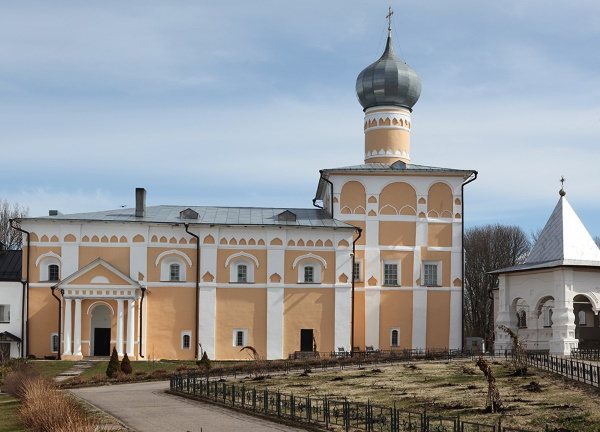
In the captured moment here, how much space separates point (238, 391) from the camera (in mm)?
23172

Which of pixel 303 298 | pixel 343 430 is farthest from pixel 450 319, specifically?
pixel 343 430

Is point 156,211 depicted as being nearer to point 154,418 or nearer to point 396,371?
point 396,371

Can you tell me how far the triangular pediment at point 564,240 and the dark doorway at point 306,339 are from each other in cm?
979

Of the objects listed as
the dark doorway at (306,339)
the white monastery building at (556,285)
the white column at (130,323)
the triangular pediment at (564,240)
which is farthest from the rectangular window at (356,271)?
the white column at (130,323)

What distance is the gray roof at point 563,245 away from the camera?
1328 inches

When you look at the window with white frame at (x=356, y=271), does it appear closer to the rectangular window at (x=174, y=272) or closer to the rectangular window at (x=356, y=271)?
the rectangular window at (x=356, y=271)

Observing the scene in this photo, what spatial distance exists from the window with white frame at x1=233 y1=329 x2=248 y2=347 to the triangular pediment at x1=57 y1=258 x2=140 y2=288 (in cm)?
493

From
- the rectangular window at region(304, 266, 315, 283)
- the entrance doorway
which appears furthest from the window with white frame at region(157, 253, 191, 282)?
the rectangular window at region(304, 266, 315, 283)

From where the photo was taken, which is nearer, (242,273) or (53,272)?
(53,272)

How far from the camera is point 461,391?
72.7ft

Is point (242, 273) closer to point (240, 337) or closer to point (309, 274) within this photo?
point (240, 337)

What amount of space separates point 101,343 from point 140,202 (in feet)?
20.8

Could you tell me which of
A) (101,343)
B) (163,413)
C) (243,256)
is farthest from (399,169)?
(163,413)

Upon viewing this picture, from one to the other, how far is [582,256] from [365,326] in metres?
10.8
